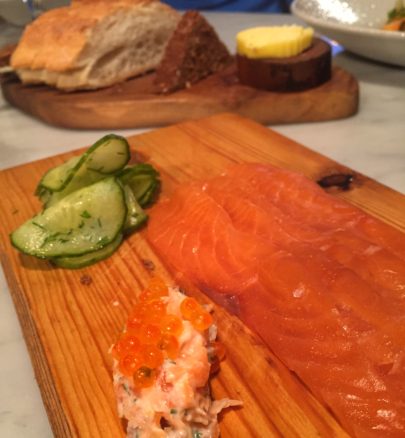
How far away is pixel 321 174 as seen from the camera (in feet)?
5.75

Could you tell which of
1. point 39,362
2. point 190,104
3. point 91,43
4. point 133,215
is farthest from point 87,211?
point 91,43

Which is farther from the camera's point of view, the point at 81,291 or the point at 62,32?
the point at 62,32

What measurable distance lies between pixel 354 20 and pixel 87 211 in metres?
2.05

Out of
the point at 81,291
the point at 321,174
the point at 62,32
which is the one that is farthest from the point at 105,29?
the point at 81,291

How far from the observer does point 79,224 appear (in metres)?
1.49

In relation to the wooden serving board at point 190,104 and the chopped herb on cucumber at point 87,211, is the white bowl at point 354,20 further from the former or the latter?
the chopped herb on cucumber at point 87,211

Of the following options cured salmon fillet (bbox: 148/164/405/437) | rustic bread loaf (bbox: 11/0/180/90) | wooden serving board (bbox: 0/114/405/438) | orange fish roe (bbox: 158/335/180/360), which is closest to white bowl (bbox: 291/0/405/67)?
rustic bread loaf (bbox: 11/0/180/90)

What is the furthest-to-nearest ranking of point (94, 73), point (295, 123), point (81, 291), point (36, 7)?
point (36, 7), point (94, 73), point (295, 123), point (81, 291)

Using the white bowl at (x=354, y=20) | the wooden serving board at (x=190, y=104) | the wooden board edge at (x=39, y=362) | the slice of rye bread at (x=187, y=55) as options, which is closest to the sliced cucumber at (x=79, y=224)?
the wooden board edge at (x=39, y=362)

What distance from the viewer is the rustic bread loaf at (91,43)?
7.95 ft

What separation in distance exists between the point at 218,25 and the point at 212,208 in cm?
291

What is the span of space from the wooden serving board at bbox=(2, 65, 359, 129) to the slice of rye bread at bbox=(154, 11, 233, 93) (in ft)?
0.17


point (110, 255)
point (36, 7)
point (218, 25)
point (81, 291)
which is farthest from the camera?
point (218, 25)

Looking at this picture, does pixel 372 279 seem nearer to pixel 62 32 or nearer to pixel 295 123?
pixel 295 123
